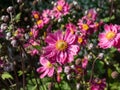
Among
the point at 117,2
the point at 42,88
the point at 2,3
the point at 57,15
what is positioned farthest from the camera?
the point at 2,3

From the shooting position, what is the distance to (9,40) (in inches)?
89.0

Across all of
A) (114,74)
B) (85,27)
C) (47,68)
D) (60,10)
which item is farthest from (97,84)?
(60,10)

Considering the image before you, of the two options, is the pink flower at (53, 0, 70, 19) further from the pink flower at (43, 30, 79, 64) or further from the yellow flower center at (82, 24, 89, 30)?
the pink flower at (43, 30, 79, 64)

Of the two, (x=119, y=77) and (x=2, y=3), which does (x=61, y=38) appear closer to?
(x=119, y=77)

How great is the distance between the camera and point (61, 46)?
85.6 inches

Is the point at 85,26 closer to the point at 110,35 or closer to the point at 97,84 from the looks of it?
the point at 97,84

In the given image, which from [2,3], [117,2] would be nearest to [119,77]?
[117,2]

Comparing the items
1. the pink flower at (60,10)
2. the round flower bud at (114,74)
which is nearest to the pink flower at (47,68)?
the round flower bud at (114,74)

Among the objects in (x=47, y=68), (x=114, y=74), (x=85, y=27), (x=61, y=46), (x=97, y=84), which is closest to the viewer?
Answer: (x=61, y=46)

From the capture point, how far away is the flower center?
217 centimetres

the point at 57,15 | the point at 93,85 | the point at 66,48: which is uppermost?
the point at 57,15

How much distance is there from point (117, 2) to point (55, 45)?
2648 mm

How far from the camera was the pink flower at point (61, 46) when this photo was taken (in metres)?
2.13

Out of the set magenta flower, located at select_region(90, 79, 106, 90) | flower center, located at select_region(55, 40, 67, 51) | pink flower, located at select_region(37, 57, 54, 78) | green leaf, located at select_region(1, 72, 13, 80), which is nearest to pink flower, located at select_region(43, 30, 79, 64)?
flower center, located at select_region(55, 40, 67, 51)
